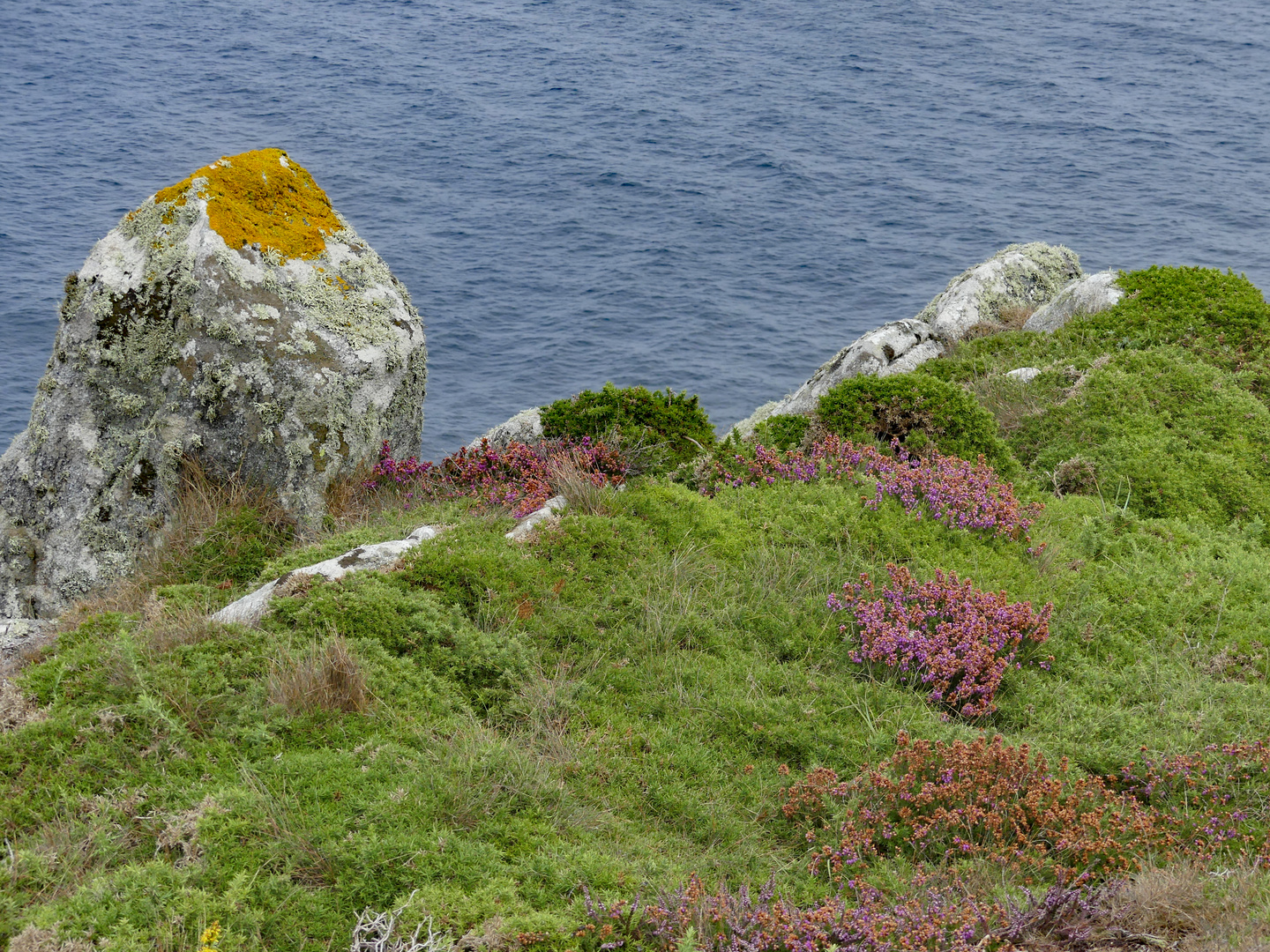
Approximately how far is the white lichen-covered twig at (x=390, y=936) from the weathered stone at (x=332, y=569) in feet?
9.09

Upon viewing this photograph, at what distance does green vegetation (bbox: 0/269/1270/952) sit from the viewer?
463cm

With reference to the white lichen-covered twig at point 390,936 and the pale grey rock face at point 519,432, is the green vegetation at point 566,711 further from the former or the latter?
the pale grey rock face at point 519,432

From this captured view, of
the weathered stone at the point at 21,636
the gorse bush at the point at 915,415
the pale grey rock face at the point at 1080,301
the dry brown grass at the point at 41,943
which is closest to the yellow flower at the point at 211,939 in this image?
the dry brown grass at the point at 41,943

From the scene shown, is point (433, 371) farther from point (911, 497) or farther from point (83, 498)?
point (911, 497)

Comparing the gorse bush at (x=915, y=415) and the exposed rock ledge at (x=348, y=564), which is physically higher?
the gorse bush at (x=915, y=415)

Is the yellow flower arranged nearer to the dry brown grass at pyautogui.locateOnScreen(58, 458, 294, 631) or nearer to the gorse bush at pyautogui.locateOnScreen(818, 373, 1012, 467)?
the dry brown grass at pyautogui.locateOnScreen(58, 458, 294, 631)

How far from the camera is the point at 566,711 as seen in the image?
6.26m

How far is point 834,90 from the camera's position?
4575 cm

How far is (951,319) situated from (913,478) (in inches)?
363

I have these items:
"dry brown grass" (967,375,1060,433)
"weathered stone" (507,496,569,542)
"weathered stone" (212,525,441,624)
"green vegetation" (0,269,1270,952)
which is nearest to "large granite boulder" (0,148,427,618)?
"green vegetation" (0,269,1270,952)

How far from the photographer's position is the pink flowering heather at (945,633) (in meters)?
6.86

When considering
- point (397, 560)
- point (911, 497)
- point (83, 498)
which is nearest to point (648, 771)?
point (397, 560)

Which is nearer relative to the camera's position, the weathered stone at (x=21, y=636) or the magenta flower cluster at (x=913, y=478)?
the weathered stone at (x=21, y=636)

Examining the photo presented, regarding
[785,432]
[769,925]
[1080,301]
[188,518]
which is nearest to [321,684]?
[769,925]
